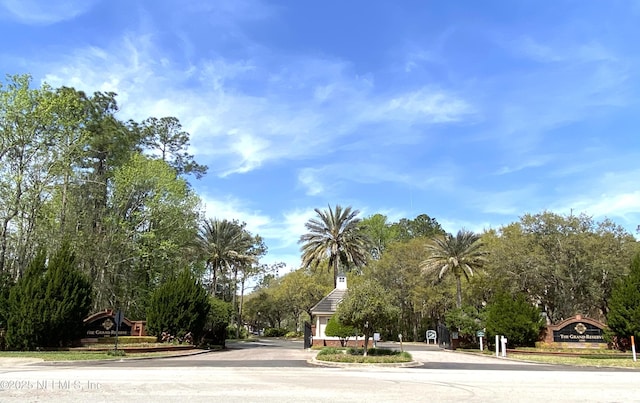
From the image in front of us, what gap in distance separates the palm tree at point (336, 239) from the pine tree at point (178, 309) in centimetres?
1482

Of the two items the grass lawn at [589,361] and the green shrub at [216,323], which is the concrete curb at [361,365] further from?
the green shrub at [216,323]

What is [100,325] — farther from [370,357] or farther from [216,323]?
[370,357]

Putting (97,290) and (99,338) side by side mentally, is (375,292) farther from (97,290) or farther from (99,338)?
(97,290)

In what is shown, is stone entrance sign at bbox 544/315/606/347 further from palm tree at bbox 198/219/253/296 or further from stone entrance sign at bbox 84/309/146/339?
palm tree at bbox 198/219/253/296

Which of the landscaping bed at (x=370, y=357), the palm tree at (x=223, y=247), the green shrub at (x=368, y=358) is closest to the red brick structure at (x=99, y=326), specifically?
the landscaping bed at (x=370, y=357)

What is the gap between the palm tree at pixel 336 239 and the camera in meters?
46.8

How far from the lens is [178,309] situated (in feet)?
107

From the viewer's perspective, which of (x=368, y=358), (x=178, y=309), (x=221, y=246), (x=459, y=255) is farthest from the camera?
(x=221, y=246)

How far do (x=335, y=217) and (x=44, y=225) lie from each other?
79.3 ft

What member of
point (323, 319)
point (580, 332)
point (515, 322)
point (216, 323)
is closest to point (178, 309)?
point (216, 323)

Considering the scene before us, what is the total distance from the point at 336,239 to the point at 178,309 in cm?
1825

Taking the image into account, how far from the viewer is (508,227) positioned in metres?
47.4

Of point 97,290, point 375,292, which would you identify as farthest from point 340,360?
point 97,290

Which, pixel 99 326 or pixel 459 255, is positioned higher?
pixel 459 255
